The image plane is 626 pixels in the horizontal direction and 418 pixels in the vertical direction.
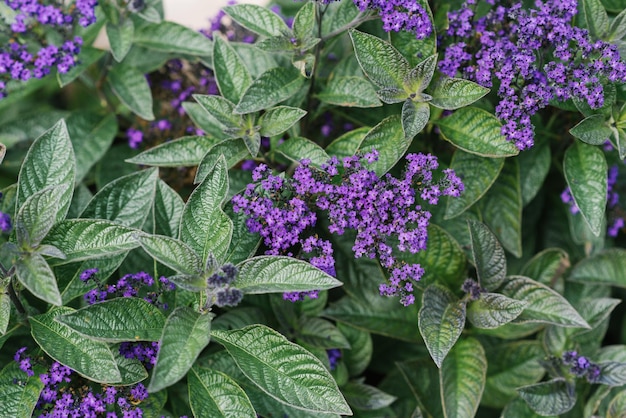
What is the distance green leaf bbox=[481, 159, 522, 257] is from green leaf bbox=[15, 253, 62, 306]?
148cm

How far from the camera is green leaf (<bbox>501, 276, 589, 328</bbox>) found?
6.94 feet

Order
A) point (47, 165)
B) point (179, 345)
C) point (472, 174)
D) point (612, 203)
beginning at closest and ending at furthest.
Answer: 1. point (179, 345)
2. point (47, 165)
3. point (472, 174)
4. point (612, 203)

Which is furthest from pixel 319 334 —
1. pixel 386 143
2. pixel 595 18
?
pixel 595 18

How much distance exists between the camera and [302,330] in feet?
7.63

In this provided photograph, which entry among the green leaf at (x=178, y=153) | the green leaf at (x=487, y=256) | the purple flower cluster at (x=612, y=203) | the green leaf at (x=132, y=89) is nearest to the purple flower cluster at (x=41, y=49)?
the green leaf at (x=132, y=89)

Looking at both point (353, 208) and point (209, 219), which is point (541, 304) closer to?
point (353, 208)

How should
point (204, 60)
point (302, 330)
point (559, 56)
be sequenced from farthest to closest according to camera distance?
point (204, 60) → point (302, 330) → point (559, 56)

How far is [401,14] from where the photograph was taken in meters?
2.05

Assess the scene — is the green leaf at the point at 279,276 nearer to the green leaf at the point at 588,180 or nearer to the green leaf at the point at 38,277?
the green leaf at the point at 38,277

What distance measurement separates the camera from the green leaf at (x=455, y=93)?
200cm

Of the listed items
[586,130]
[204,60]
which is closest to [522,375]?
[586,130]

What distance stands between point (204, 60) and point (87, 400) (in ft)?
4.26

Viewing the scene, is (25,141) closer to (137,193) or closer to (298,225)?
(137,193)

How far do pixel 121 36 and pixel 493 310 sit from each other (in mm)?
1564
